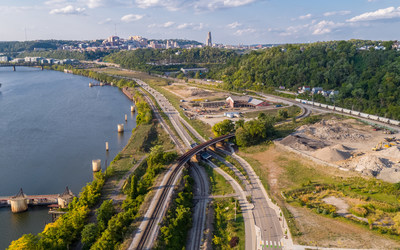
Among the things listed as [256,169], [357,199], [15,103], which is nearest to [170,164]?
[256,169]

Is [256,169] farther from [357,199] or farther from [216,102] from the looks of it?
[216,102]

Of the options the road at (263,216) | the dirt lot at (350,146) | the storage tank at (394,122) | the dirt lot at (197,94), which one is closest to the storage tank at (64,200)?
the road at (263,216)

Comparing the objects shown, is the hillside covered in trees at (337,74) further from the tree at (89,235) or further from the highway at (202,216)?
the tree at (89,235)

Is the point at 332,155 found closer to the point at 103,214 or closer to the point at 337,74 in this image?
the point at 103,214

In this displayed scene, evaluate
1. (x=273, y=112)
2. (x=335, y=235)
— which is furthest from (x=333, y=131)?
(x=335, y=235)

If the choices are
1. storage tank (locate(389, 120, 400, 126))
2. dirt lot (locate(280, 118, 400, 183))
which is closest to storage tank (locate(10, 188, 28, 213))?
dirt lot (locate(280, 118, 400, 183))
